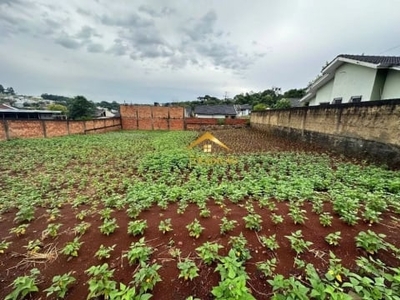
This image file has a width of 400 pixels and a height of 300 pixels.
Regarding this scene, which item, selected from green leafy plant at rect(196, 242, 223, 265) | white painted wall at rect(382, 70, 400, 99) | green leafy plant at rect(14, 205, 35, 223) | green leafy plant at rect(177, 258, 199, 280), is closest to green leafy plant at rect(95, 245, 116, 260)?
green leafy plant at rect(177, 258, 199, 280)

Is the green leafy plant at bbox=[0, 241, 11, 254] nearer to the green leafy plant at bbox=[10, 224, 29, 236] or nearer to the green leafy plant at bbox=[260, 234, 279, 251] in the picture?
the green leafy plant at bbox=[10, 224, 29, 236]

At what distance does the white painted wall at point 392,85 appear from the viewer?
7.48 m

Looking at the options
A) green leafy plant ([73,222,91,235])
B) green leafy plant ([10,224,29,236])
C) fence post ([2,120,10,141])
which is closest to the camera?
green leafy plant ([73,222,91,235])

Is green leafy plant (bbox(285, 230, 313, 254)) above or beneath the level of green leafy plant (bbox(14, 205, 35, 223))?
above

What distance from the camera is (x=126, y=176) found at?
521 centimetres

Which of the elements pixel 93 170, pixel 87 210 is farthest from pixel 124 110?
pixel 87 210

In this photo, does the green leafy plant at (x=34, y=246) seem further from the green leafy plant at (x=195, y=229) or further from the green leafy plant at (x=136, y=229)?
the green leafy plant at (x=195, y=229)

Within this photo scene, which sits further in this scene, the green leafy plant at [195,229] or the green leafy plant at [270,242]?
the green leafy plant at [195,229]

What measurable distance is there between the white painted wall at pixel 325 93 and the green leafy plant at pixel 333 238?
11554mm

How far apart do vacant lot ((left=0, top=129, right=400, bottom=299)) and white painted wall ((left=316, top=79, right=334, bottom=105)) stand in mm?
8894

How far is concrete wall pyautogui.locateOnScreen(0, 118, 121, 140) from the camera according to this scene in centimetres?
1077

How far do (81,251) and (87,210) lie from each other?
3.91 feet

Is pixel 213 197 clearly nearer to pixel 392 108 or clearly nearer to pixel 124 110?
pixel 392 108

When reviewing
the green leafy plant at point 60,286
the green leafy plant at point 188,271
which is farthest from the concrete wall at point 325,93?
the green leafy plant at point 60,286
